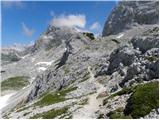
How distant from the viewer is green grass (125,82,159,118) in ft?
125

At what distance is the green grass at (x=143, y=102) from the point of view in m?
38.2

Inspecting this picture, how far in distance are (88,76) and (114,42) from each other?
172 feet

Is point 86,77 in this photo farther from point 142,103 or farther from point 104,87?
point 142,103

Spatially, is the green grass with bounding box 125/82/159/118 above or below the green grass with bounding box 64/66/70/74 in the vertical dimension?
below

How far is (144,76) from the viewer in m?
59.3

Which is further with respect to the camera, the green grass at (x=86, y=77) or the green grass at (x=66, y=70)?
the green grass at (x=66, y=70)

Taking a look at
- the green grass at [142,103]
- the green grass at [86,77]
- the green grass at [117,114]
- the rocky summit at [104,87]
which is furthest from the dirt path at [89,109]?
the green grass at [86,77]

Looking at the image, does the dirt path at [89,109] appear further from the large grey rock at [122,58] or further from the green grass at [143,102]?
the large grey rock at [122,58]

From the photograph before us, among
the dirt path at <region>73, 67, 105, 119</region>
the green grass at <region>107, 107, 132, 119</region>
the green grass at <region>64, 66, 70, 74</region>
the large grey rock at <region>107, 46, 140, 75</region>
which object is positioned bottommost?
the green grass at <region>107, 107, 132, 119</region>

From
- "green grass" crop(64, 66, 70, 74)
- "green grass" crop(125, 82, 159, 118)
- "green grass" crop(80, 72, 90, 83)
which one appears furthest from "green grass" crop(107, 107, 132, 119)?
"green grass" crop(64, 66, 70, 74)

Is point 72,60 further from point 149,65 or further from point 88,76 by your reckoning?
point 149,65

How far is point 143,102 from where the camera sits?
130 feet

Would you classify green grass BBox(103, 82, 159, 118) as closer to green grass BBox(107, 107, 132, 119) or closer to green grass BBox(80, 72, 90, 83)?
green grass BBox(107, 107, 132, 119)

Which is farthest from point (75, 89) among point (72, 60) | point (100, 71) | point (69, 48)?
point (69, 48)
